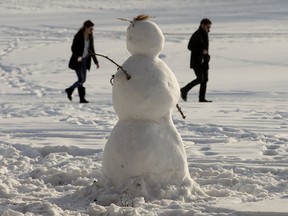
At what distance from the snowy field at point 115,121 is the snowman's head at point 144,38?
4.03ft

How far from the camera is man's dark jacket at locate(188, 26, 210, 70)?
1297 centimetres

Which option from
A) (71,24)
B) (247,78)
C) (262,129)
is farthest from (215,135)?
(71,24)

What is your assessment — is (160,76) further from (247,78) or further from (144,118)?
(247,78)

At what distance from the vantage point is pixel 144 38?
6668 millimetres

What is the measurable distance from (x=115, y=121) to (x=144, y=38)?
4668mm

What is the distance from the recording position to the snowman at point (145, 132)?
21.4 feet

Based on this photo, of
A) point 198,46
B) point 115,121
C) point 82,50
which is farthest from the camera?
point 82,50

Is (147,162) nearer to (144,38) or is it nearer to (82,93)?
(144,38)

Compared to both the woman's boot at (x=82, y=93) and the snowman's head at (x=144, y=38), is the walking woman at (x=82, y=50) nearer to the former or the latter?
the woman's boot at (x=82, y=93)

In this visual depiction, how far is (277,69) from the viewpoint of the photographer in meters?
18.1

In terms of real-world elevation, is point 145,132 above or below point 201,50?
above

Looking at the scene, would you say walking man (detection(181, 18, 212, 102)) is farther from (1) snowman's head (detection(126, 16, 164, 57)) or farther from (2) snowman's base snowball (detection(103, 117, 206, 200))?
(2) snowman's base snowball (detection(103, 117, 206, 200))

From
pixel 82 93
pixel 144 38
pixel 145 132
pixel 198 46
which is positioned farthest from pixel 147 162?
pixel 82 93

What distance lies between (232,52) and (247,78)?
205 inches
